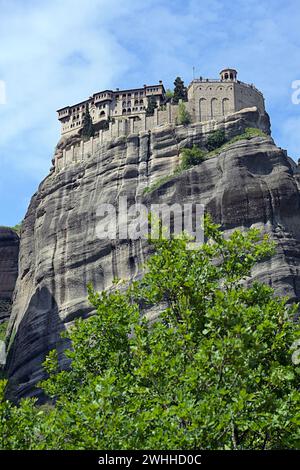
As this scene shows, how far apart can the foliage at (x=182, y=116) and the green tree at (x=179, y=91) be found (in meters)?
5.70

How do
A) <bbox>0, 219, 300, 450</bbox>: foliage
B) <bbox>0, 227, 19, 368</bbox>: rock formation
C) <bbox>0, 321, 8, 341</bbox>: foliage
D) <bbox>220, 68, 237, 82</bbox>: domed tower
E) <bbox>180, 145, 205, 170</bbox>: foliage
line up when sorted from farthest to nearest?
1. <bbox>220, 68, 237, 82</bbox>: domed tower
2. <bbox>0, 227, 19, 368</bbox>: rock formation
3. <bbox>0, 321, 8, 341</bbox>: foliage
4. <bbox>180, 145, 205, 170</bbox>: foliage
5. <bbox>0, 219, 300, 450</bbox>: foliage

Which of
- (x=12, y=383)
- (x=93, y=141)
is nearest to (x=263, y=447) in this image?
(x=12, y=383)

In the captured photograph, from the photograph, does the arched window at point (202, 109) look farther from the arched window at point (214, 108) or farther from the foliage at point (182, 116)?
the foliage at point (182, 116)

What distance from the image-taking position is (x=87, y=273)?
290ft

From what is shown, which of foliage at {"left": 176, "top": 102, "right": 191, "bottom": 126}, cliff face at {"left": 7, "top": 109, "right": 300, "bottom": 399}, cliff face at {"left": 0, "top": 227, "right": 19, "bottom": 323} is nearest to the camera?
cliff face at {"left": 7, "top": 109, "right": 300, "bottom": 399}

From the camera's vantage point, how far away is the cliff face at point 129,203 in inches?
3278

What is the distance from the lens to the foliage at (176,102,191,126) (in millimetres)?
100125

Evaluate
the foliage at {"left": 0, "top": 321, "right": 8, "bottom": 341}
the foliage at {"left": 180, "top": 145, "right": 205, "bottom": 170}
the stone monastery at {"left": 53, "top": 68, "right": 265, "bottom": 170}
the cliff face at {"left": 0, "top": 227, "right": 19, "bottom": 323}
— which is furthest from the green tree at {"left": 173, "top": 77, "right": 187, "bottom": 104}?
the foliage at {"left": 0, "top": 321, "right": 8, "bottom": 341}

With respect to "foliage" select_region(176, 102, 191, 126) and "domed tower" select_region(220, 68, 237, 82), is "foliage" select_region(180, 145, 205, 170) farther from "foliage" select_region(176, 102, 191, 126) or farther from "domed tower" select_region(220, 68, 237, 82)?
"domed tower" select_region(220, 68, 237, 82)

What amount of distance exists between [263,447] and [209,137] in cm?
7343

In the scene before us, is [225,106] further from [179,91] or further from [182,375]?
[182,375]

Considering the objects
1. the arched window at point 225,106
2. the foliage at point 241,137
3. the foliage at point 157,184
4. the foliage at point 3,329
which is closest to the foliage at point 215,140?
the foliage at point 241,137

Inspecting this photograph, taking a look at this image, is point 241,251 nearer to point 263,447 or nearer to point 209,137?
point 263,447

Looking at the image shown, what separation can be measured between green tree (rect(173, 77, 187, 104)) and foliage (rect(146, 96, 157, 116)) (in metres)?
3.10
